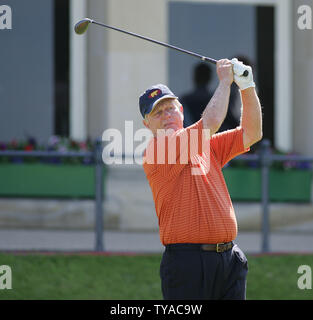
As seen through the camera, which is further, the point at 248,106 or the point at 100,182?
the point at 100,182

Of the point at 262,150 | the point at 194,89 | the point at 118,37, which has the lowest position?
the point at 262,150

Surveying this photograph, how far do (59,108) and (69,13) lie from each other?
124 cm

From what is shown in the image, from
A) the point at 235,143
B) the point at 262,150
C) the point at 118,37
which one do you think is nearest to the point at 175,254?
the point at 235,143

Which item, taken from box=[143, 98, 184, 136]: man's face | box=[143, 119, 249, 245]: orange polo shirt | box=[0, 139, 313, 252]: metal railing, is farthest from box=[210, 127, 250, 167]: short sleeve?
box=[0, 139, 313, 252]: metal railing

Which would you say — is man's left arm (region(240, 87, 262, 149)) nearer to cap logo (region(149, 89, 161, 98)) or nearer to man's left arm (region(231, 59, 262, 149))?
man's left arm (region(231, 59, 262, 149))

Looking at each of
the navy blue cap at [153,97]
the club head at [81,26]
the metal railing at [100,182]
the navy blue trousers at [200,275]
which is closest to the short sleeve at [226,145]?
the navy blue cap at [153,97]

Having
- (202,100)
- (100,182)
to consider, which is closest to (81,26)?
(100,182)

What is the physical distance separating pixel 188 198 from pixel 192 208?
57 millimetres

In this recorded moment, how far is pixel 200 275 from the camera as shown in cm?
373

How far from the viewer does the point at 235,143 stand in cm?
397

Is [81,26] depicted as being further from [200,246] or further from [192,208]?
[200,246]

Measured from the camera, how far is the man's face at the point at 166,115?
3.77 meters

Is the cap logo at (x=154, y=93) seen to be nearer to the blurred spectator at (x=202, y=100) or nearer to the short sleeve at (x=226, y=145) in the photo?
the short sleeve at (x=226, y=145)

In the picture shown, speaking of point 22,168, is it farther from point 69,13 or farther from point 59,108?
point 69,13
